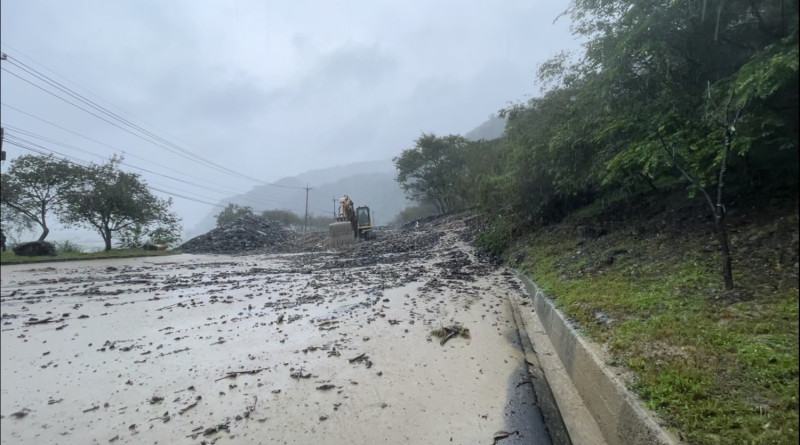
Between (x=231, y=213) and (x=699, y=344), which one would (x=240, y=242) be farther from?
(x=231, y=213)

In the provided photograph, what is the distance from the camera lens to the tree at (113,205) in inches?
704

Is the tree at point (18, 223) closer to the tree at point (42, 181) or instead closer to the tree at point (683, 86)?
the tree at point (42, 181)

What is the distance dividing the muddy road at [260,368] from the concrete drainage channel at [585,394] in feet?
0.94

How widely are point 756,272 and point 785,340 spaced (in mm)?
1817

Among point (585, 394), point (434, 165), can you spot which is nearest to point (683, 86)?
point (585, 394)

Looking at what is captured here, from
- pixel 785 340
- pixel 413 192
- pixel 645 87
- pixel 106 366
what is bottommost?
pixel 106 366

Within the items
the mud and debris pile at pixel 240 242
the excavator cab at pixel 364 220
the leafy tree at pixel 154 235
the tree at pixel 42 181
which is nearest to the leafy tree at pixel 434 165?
the excavator cab at pixel 364 220

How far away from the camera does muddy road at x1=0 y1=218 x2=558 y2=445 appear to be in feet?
10.4

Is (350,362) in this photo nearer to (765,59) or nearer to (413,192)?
(765,59)

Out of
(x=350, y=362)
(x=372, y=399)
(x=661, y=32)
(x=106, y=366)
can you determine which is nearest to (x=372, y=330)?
(x=350, y=362)

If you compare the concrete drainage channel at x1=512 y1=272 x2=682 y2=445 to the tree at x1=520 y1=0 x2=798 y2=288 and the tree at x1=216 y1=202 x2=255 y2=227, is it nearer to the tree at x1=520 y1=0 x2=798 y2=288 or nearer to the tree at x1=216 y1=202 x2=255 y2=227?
the tree at x1=520 y1=0 x2=798 y2=288

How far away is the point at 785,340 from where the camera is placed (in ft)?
8.86

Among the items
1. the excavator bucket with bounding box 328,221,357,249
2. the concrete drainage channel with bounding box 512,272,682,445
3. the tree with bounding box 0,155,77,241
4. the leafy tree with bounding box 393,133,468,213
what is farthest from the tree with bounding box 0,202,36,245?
the leafy tree with bounding box 393,133,468,213

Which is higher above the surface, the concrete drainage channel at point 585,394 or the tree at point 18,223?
the tree at point 18,223
